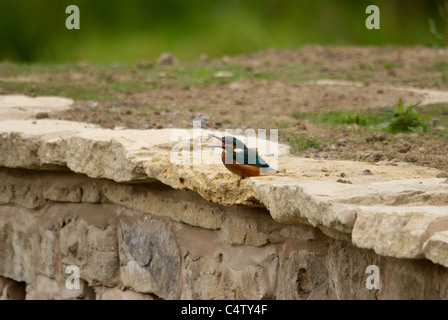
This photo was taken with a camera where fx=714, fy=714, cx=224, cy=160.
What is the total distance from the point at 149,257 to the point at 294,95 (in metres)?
1.95

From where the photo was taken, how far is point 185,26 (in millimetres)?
6730

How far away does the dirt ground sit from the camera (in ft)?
11.7

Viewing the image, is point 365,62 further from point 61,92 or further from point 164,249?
point 164,249

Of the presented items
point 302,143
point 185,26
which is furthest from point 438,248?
point 185,26

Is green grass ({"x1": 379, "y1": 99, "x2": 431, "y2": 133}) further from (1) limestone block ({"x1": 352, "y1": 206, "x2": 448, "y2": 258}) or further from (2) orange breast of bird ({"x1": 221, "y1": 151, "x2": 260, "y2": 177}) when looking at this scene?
(1) limestone block ({"x1": 352, "y1": 206, "x2": 448, "y2": 258})

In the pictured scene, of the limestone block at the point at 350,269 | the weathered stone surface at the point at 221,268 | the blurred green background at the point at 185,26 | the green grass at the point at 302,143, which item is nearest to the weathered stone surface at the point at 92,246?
Answer: the weathered stone surface at the point at 221,268

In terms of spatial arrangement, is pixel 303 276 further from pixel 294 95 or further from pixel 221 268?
pixel 294 95

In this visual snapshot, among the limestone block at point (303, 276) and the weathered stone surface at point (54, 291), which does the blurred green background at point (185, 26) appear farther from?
the limestone block at point (303, 276)

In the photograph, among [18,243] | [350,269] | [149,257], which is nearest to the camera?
[350,269]

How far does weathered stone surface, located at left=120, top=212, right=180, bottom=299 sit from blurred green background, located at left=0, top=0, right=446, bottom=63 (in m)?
3.64

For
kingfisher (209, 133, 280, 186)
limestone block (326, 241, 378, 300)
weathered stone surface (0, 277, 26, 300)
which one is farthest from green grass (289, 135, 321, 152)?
weathered stone surface (0, 277, 26, 300)

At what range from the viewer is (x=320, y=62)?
20.1 ft
